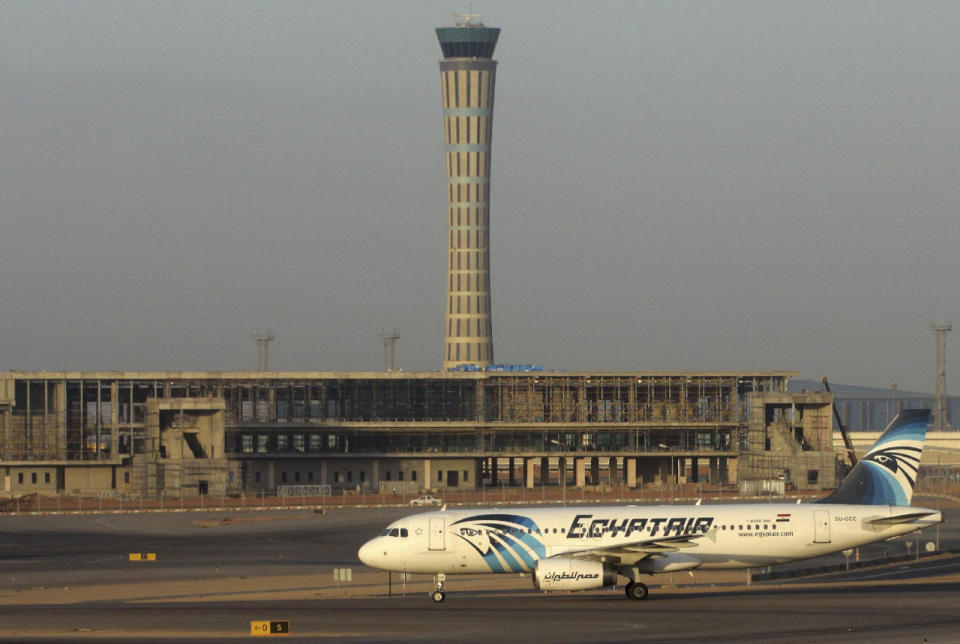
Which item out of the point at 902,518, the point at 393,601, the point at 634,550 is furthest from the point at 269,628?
the point at 902,518

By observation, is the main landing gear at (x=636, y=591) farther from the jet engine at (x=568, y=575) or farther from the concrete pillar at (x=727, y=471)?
the concrete pillar at (x=727, y=471)

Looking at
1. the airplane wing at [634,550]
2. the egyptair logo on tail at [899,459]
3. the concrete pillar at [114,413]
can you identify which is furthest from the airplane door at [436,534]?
the concrete pillar at [114,413]

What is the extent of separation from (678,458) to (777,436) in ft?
69.2

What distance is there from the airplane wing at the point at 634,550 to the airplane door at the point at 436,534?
486cm

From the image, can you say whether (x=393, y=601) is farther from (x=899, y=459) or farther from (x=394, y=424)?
(x=394, y=424)

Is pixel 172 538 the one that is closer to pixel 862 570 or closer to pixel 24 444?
pixel 862 570

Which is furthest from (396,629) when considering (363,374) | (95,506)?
(363,374)

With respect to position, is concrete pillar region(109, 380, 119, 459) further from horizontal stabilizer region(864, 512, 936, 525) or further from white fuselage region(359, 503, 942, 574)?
horizontal stabilizer region(864, 512, 936, 525)

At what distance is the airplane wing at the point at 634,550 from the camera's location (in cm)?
6419

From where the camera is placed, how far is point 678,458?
181m

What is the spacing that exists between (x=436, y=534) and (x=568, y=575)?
6.03 meters

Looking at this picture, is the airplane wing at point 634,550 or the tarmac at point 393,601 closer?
the tarmac at point 393,601

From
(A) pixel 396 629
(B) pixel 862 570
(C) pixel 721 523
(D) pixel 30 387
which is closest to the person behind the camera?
(A) pixel 396 629

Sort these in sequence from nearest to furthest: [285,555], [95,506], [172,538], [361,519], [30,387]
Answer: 1. [285,555]
2. [172,538]
3. [361,519]
4. [95,506]
5. [30,387]
